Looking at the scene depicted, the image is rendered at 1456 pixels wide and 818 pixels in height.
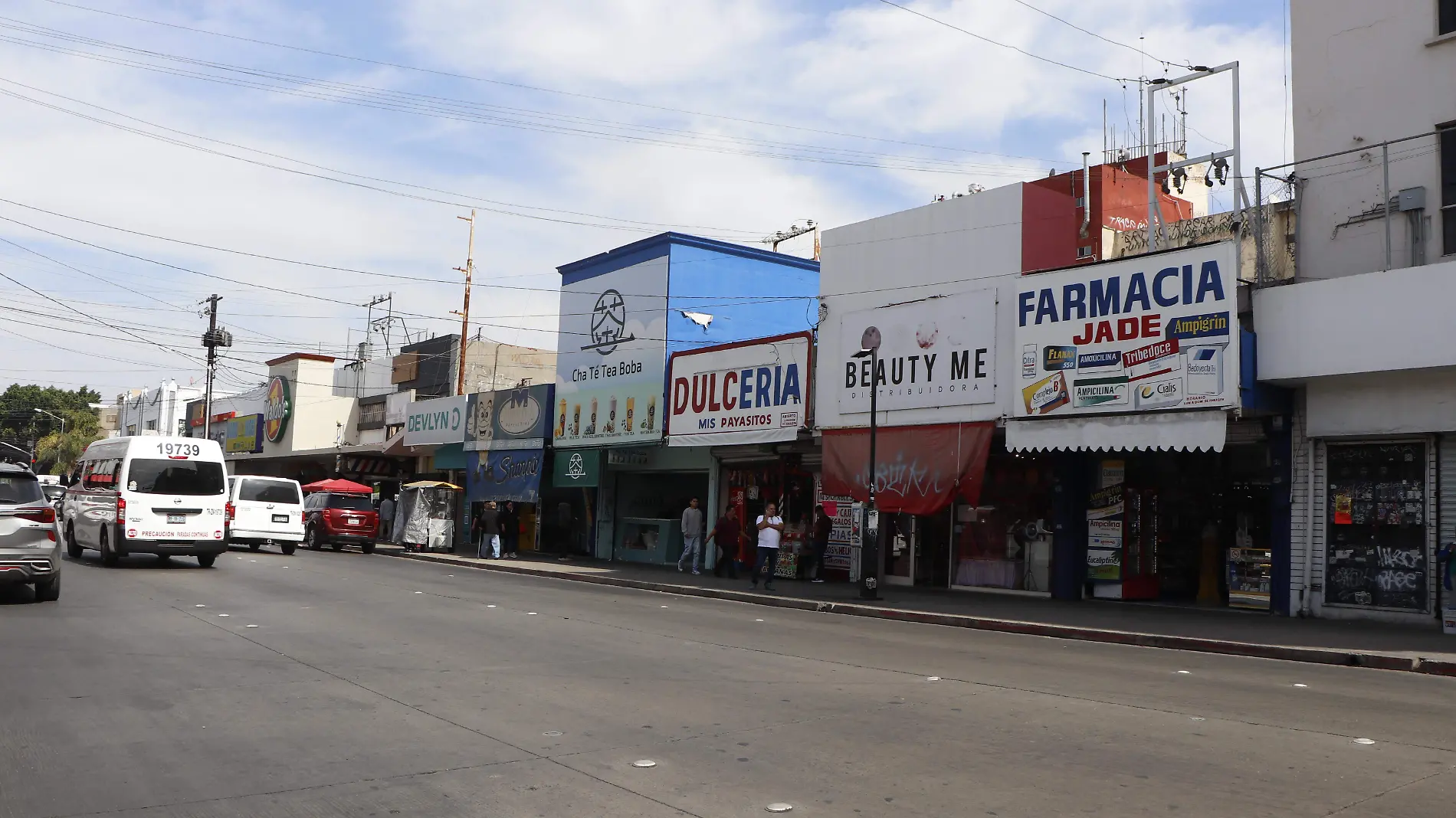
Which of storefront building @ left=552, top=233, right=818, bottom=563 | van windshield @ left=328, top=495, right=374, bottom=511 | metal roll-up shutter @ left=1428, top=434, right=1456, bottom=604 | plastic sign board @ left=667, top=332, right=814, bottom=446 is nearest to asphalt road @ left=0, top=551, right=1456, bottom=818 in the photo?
metal roll-up shutter @ left=1428, top=434, right=1456, bottom=604

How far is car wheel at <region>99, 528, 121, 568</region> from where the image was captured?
841 inches

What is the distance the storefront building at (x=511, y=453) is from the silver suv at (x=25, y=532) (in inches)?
784

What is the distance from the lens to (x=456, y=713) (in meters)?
8.23

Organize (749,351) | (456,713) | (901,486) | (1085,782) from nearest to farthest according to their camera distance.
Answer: (1085,782) → (456,713) → (901,486) → (749,351)

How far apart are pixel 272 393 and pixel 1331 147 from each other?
58.0 metres

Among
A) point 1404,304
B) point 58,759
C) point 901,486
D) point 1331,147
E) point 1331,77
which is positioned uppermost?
point 1331,77

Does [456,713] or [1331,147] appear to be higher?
[1331,147]

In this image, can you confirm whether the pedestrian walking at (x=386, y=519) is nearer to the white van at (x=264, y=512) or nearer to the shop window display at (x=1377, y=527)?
the white van at (x=264, y=512)

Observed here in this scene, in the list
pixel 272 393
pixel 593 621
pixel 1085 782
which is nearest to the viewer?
pixel 1085 782

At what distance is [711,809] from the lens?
19.0ft

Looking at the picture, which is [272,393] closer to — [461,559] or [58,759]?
[461,559]

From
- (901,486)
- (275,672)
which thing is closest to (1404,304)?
(901,486)

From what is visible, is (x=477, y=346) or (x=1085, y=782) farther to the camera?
(x=477, y=346)

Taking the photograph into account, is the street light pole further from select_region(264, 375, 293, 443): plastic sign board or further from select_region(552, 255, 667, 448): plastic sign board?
select_region(264, 375, 293, 443): plastic sign board
